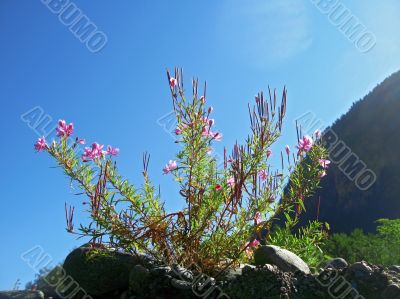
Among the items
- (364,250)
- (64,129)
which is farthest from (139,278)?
(364,250)

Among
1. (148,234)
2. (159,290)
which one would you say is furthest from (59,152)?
(159,290)

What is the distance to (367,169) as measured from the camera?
7612 centimetres

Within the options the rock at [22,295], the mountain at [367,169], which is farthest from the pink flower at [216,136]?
the mountain at [367,169]

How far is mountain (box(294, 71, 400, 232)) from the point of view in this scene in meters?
73.9

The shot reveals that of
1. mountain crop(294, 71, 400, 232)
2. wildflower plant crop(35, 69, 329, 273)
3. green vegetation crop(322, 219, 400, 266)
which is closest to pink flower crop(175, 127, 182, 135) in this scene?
wildflower plant crop(35, 69, 329, 273)

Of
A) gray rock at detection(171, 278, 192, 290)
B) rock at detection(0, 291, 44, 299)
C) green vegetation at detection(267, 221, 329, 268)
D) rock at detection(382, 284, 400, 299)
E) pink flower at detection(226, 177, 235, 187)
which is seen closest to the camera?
rock at detection(382, 284, 400, 299)

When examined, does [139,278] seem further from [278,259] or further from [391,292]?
[391,292]

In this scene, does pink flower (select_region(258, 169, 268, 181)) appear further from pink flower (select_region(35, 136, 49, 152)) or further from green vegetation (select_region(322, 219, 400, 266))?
green vegetation (select_region(322, 219, 400, 266))

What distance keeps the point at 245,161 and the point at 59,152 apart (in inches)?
95.8

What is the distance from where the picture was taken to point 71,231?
5.83 metres

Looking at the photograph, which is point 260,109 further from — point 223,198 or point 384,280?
point 384,280

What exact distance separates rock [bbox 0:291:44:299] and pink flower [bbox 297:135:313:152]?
4406 mm

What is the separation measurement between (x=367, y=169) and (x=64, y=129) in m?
76.1

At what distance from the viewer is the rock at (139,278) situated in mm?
5488
